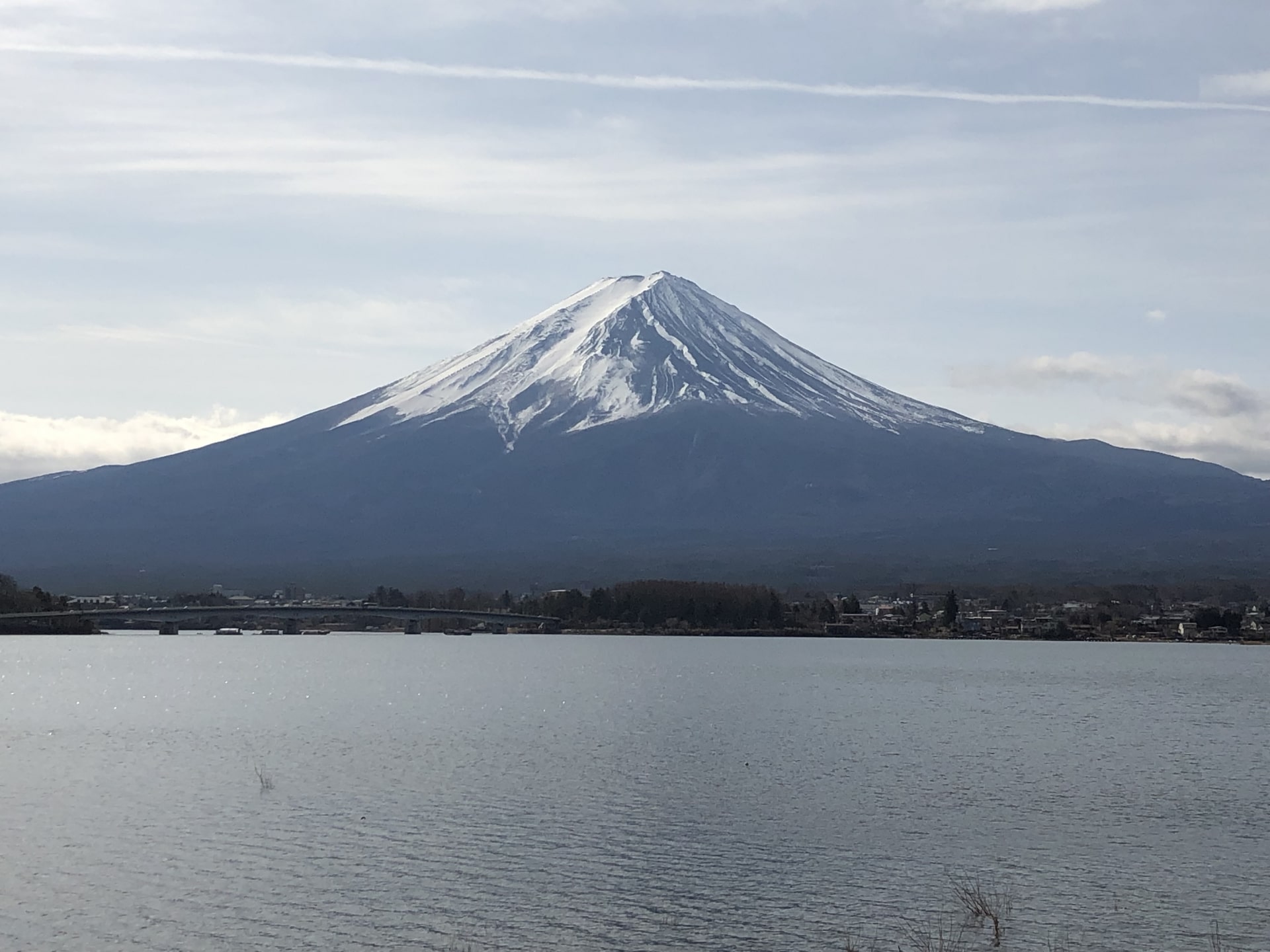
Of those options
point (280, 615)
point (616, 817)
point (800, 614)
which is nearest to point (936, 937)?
point (616, 817)

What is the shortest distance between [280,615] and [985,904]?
105385mm

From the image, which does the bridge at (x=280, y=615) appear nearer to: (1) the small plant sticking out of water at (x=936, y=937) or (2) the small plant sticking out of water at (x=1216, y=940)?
(1) the small plant sticking out of water at (x=936, y=937)

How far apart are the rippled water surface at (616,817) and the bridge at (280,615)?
158 ft

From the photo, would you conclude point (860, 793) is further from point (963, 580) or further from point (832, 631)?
point (963, 580)

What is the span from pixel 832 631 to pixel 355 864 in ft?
338

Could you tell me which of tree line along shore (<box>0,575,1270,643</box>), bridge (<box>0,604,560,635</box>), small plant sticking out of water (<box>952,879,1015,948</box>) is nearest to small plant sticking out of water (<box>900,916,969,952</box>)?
small plant sticking out of water (<box>952,879,1015,948</box>)

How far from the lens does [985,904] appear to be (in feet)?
82.1

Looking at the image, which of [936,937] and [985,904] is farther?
[985,904]

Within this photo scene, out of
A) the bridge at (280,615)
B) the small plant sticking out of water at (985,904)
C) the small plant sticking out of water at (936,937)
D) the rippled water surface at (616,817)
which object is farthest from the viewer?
the bridge at (280,615)

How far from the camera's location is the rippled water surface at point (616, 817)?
24.7m

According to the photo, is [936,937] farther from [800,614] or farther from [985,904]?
[800,614]

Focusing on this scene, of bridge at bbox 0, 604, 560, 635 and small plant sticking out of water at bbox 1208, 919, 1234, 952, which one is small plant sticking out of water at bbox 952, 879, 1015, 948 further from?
bridge at bbox 0, 604, 560, 635

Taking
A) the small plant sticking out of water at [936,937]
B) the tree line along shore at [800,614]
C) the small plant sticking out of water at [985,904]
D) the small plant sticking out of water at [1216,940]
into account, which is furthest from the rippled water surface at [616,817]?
the tree line along shore at [800,614]

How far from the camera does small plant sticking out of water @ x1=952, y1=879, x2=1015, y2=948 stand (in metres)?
24.2
